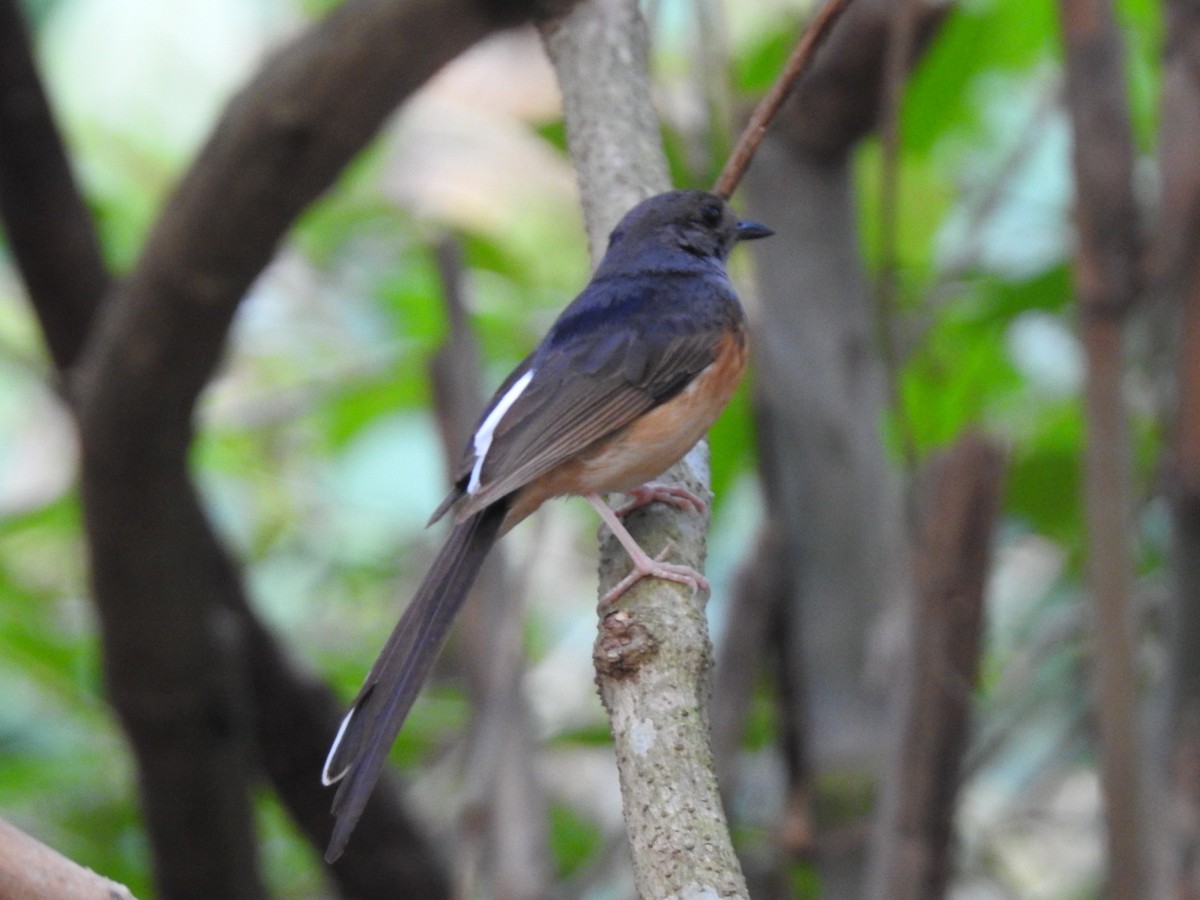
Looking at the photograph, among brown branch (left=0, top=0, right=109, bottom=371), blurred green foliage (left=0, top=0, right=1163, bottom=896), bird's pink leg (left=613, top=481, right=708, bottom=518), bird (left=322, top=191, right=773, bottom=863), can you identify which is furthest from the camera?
blurred green foliage (left=0, top=0, right=1163, bottom=896)

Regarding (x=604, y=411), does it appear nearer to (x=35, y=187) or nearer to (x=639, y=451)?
(x=639, y=451)

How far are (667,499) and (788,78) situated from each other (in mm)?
769

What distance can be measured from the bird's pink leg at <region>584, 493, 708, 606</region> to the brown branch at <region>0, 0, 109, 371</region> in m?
2.09

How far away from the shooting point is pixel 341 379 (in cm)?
463

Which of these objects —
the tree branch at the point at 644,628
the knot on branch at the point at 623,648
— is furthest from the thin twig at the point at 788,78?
the knot on branch at the point at 623,648

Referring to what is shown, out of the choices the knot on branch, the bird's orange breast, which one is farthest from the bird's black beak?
the knot on branch

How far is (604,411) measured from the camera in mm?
2867

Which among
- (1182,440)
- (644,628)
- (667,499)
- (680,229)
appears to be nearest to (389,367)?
(680,229)

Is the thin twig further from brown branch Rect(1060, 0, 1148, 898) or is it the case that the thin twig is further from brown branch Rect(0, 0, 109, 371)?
brown branch Rect(0, 0, 109, 371)

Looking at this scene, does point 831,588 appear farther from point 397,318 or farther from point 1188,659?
point 397,318

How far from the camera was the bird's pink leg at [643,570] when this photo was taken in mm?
2137

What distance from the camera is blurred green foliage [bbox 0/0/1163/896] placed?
13.4ft

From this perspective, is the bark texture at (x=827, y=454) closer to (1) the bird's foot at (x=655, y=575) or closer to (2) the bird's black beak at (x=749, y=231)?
(2) the bird's black beak at (x=749, y=231)

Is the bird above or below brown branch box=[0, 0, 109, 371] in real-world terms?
below
